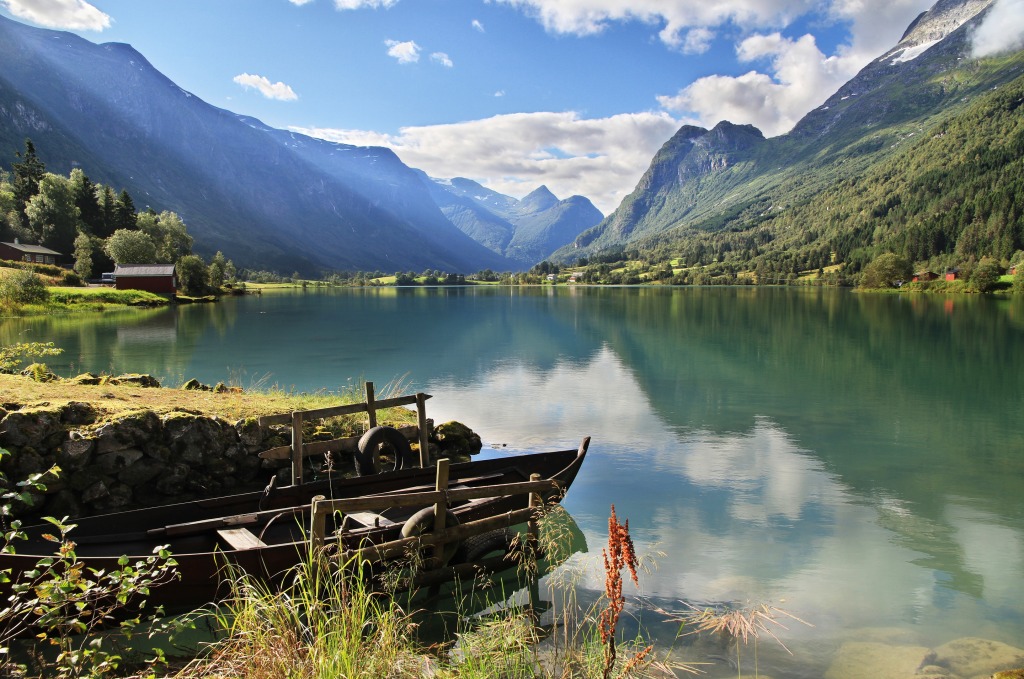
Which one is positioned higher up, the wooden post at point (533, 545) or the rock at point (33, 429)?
the rock at point (33, 429)

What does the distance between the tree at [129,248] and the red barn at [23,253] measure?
354 inches

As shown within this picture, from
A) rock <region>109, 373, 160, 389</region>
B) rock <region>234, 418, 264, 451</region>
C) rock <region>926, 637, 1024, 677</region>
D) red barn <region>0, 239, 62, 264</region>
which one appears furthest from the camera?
red barn <region>0, 239, 62, 264</region>

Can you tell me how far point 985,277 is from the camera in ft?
445

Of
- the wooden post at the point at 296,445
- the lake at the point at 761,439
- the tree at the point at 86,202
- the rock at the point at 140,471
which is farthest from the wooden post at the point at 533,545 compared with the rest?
the tree at the point at 86,202

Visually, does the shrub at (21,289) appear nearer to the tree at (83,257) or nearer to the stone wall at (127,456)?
the tree at (83,257)

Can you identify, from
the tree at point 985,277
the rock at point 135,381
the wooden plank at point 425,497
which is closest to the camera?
the wooden plank at point 425,497

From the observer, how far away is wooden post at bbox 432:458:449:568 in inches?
446

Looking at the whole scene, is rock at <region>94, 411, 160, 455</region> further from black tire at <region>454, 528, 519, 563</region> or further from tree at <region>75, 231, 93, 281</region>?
tree at <region>75, 231, 93, 281</region>

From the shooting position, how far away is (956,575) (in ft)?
43.4

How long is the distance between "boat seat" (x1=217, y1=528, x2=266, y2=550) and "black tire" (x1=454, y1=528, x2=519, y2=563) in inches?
150

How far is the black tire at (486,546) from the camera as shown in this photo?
12.5 metres

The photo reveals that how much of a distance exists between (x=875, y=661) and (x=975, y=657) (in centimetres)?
171

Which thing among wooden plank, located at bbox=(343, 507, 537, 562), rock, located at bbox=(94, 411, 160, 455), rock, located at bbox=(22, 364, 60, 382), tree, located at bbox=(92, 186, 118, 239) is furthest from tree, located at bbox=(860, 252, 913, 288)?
rock, located at bbox=(94, 411, 160, 455)

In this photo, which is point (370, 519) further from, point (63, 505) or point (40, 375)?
point (40, 375)
